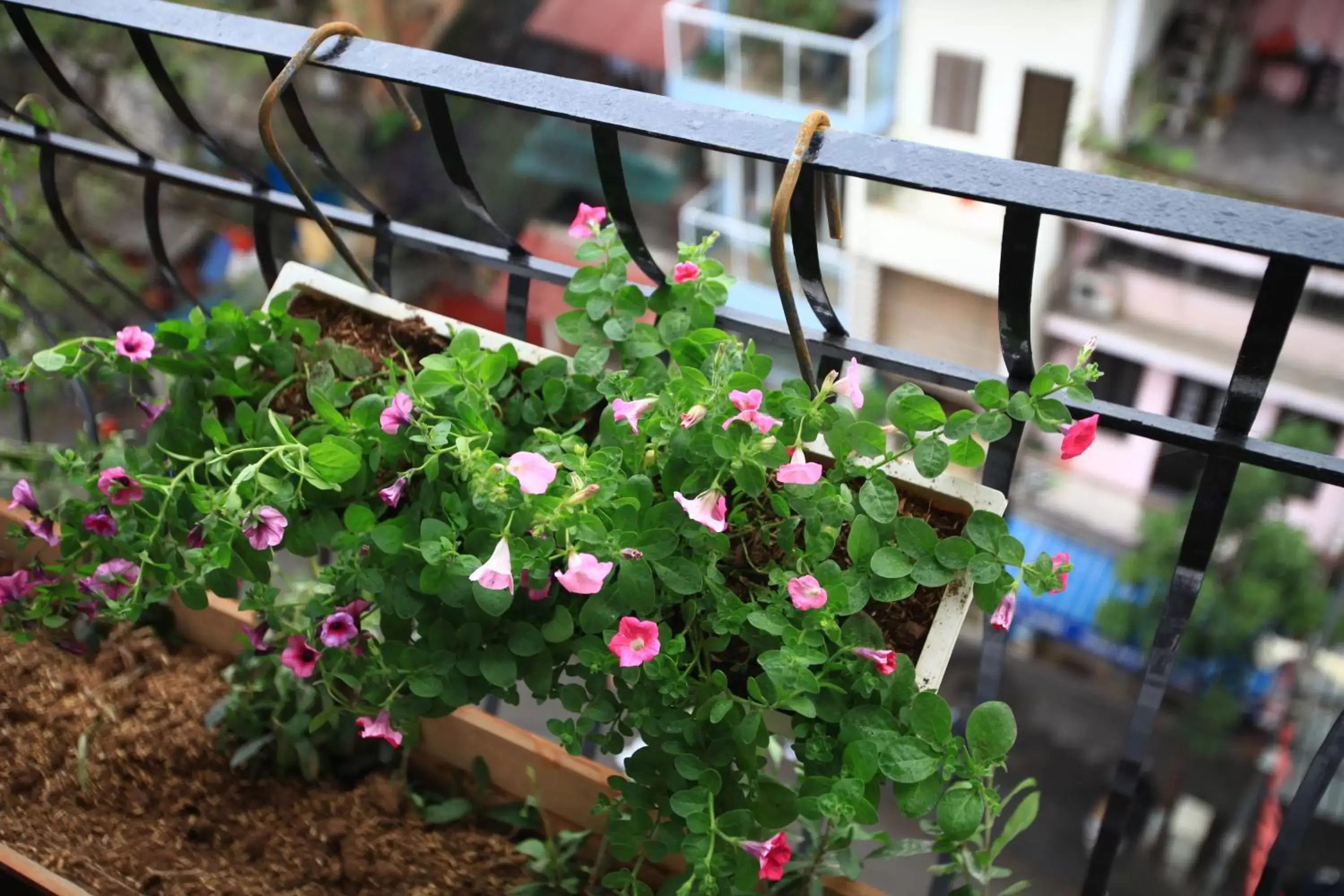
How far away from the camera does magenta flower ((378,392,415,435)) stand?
0.76 meters

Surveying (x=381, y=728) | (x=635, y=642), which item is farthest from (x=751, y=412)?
(x=381, y=728)

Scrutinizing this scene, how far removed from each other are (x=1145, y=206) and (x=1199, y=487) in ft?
→ 0.72

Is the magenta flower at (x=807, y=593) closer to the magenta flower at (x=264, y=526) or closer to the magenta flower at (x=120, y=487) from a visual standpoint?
the magenta flower at (x=264, y=526)

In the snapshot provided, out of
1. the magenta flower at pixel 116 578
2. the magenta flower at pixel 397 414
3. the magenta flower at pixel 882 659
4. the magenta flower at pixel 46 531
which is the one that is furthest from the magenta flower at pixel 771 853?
the magenta flower at pixel 46 531

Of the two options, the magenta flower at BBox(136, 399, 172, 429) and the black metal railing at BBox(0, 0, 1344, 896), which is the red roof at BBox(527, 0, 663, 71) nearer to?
the black metal railing at BBox(0, 0, 1344, 896)

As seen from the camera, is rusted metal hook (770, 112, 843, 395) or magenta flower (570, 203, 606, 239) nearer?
rusted metal hook (770, 112, 843, 395)

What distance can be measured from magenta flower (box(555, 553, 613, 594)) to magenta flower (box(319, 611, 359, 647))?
23 centimetres

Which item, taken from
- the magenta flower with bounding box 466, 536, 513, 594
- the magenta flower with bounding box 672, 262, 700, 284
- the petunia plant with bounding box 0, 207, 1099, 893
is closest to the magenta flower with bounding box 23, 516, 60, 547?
the petunia plant with bounding box 0, 207, 1099, 893

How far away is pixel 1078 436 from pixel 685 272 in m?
0.30

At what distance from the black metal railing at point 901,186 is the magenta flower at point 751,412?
0.45ft

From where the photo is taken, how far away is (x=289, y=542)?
0.82 meters


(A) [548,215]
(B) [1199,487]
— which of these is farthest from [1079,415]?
(A) [548,215]

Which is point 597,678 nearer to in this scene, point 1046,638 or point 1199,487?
point 1199,487

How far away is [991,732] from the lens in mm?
688
